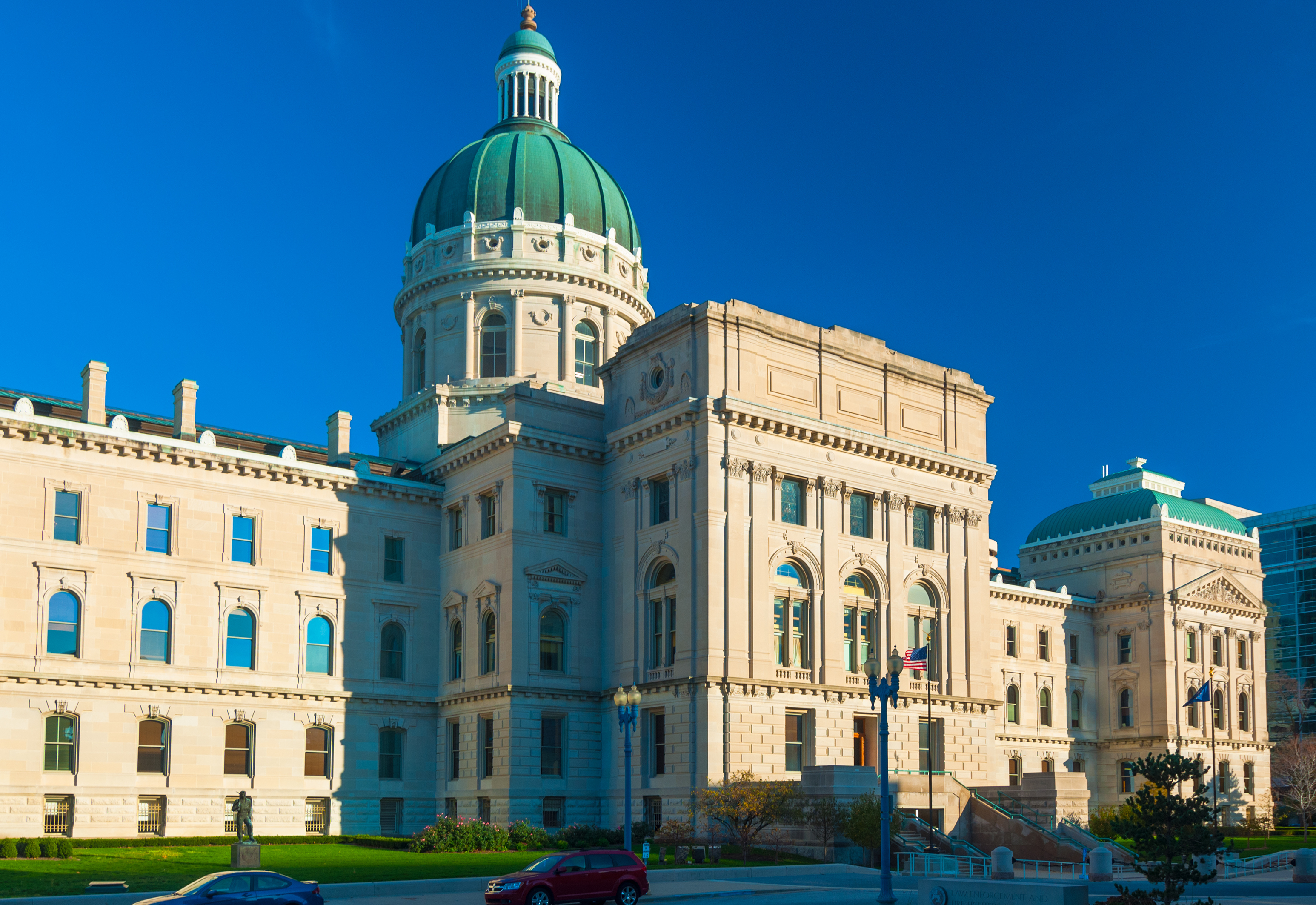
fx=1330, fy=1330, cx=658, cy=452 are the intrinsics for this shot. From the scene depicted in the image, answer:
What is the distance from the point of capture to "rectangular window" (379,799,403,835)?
57312mm

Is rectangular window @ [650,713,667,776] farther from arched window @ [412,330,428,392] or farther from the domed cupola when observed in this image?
arched window @ [412,330,428,392]

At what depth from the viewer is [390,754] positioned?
2288 inches

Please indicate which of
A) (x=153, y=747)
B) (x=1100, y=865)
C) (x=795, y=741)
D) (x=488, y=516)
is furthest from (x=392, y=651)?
(x=1100, y=865)

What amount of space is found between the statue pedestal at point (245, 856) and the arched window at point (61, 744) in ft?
53.7

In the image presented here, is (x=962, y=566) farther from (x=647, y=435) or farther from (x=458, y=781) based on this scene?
(x=458, y=781)

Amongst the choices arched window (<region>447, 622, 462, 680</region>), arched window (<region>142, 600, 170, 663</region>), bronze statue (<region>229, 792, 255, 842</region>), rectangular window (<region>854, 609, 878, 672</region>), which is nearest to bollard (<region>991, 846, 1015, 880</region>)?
rectangular window (<region>854, 609, 878, 672</region>)

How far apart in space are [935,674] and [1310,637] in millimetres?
64957

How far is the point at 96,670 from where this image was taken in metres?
50.9

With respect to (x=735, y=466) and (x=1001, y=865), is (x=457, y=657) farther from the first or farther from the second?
(x=1001, y=865)

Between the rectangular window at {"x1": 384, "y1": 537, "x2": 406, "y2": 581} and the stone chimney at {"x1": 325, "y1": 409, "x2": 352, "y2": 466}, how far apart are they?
15.6 ft

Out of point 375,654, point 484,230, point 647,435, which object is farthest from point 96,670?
point 484,230

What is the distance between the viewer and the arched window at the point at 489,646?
5625 centimetres

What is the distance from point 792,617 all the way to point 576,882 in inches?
935

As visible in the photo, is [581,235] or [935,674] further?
[581,235]
